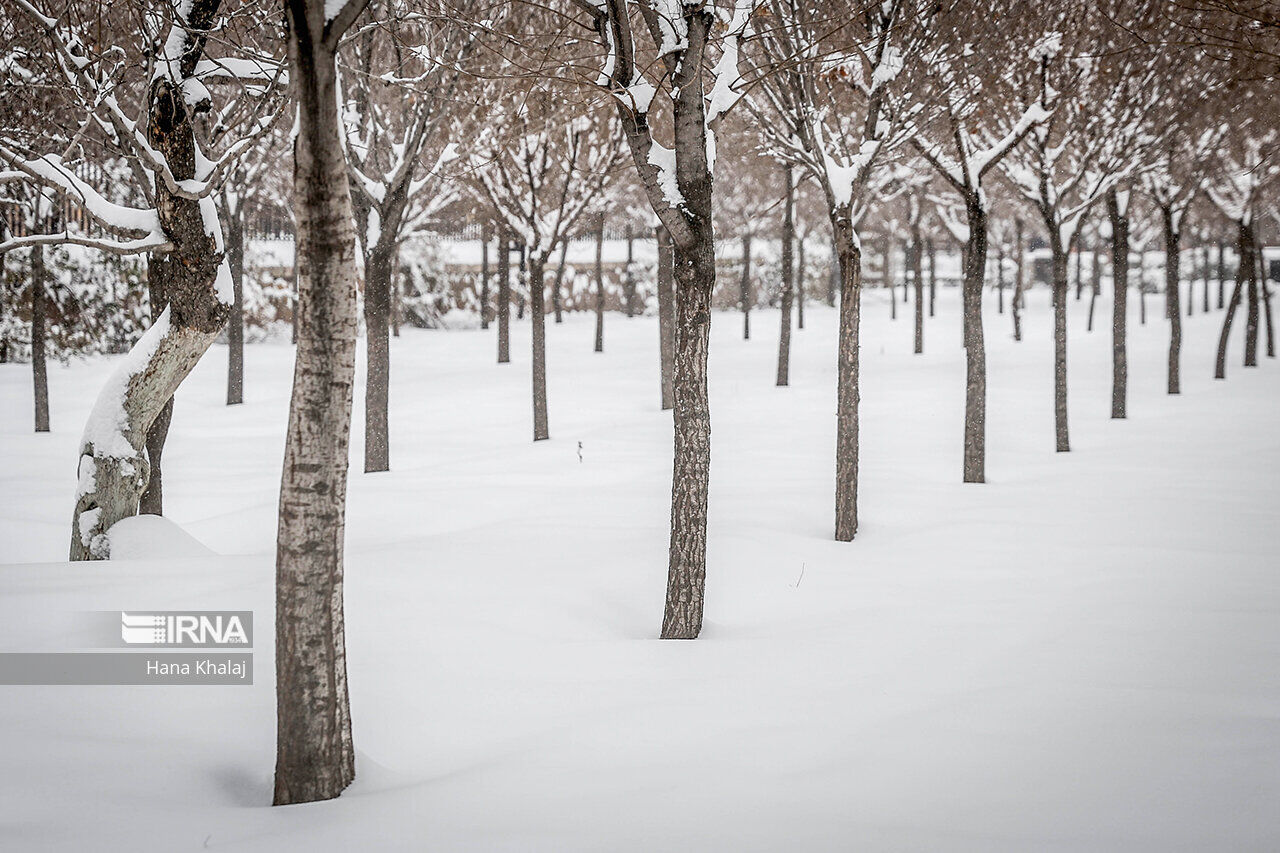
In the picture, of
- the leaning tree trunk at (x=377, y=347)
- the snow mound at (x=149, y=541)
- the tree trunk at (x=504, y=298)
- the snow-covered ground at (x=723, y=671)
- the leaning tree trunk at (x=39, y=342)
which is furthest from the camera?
the tree trunk at (x=504, y=298)

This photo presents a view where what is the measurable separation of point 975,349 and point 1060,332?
117 inches

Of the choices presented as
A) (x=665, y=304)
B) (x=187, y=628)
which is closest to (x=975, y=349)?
(x=665, y=304)

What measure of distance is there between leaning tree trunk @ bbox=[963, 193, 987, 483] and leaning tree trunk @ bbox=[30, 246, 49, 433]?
13294mm

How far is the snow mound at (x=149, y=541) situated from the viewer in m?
7.00

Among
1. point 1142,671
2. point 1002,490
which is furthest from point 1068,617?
point 1002,490

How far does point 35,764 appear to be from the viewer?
12.1ft

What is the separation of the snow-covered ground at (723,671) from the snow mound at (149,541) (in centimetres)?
4

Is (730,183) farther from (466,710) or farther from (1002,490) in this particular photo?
(466,710)

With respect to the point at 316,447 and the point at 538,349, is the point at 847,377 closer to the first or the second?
the point at 316,447

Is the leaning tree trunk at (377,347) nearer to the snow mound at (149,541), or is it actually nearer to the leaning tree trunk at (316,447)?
the snow mound at (149,541)

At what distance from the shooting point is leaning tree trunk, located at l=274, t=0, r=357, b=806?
10.8ft

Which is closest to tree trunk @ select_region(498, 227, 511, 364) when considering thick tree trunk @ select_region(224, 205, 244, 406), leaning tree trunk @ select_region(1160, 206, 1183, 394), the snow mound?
thick tree trunk @ select_region(224, 205, 244, 406)

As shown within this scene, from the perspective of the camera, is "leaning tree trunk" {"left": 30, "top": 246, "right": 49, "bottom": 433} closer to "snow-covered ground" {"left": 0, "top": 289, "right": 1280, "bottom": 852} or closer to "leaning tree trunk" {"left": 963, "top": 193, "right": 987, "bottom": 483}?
"snow-covered ground" {"left": 0, "top": 289, "right": 1280, "bottom": 852}

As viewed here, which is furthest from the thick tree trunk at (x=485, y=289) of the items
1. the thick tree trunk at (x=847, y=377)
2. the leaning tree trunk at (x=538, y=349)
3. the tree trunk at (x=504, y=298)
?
the thick tree trunk at (x=847, y=377)
